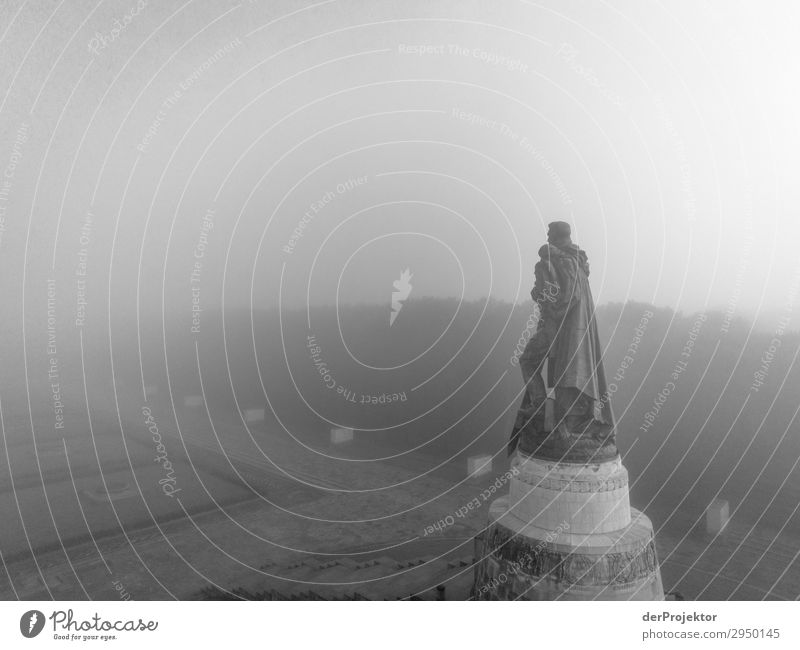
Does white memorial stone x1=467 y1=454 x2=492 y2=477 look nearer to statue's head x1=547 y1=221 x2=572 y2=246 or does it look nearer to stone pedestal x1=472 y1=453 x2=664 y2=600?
stone pedestal x1=472 y1=453 x2=664 y2=600

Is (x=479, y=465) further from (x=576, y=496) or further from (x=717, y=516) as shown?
(x=576, y=496)

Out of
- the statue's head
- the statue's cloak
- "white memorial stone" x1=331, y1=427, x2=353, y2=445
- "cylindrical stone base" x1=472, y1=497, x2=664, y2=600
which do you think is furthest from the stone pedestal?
"white memorial stone" x1=331, y1=427, x2=353, y2=445

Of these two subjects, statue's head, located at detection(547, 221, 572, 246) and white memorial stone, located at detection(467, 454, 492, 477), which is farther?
Result: white memorial stone, located at detection(467, 454, 492, 477)

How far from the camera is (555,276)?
14.4 ft

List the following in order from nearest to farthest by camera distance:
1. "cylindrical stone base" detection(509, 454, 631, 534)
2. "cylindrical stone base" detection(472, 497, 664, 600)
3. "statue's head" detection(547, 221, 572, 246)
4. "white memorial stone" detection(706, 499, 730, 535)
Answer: "cylindrical stone base" detection(472, 497, 664, 600) < "cylindrical stone base" detection(509, 454, 631, 534) < "statue's head" detection(547, 221, 572, 246) < "white memorial stone" detection(706, 499, 730, 535)

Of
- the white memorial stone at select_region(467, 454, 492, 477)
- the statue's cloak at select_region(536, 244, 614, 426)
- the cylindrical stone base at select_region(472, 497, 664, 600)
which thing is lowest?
the white memorial stone at select_region(467, 454, 492, 477)

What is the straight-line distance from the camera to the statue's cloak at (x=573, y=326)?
4.32m

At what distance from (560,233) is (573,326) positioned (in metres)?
0.89

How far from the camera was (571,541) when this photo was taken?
418 cm

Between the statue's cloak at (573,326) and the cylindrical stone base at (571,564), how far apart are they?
3.52 feet

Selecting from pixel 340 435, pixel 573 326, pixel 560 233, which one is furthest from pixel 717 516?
pixel 560 233

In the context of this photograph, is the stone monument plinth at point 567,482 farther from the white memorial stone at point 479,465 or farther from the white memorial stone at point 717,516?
the white memorial stone at point 479,465

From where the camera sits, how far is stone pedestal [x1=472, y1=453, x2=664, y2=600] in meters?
4.10

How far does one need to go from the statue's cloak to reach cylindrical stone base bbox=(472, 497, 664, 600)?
1072mm
